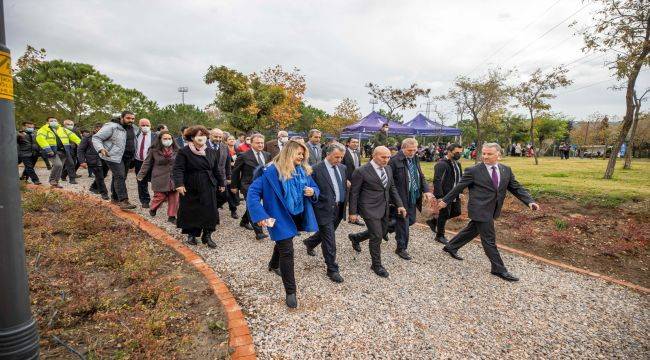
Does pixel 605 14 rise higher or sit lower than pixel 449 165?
higher

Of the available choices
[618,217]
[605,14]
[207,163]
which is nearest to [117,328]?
[207,163]

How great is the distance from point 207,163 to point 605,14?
1252cm

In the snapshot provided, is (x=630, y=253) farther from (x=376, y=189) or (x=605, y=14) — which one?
(x=605, y=14)

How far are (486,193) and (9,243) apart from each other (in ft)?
16.3

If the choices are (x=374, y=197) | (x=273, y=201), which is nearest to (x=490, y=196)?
(x=374, y=197)

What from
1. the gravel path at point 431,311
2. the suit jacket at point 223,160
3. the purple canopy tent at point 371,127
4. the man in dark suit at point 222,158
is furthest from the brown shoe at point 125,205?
the purple canopy tent at point 371,127

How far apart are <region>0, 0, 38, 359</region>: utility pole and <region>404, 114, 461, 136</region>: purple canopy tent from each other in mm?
22333

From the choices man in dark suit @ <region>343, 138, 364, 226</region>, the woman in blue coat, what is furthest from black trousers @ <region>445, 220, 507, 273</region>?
man in dark suit @ <region>343, 138, 364, 226</region>

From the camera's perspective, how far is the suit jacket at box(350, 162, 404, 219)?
4.58 m

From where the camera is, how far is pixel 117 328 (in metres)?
2.81

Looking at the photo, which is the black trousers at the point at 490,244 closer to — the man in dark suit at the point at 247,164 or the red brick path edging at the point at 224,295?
the red brick path edging at the point at 224,295

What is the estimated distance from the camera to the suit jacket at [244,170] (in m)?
6.14

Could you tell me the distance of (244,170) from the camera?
20.5ft

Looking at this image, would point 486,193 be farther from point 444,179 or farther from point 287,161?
point 287,161
